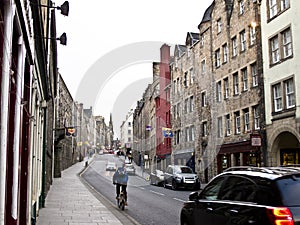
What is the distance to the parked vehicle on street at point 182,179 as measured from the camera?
28328mm

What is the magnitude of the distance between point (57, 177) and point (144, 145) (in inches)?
1371

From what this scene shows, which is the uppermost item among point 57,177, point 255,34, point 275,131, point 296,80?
point 255,34

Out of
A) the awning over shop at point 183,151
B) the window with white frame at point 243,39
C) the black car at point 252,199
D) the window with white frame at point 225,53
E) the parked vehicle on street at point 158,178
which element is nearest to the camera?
the black car at point 252,199

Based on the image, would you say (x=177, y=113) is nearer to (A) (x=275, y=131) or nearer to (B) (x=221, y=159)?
(B) (x=221, y=159)

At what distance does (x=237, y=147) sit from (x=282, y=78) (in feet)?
24.2

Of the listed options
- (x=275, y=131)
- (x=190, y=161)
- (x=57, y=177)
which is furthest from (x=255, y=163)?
(x=57, y=177)

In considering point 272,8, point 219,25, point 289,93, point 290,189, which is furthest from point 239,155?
point 290,189

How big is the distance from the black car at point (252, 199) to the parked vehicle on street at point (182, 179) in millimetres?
21114

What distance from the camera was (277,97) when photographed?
81.4 ft

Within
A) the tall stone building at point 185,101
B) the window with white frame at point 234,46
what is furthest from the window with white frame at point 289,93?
the tall stone building at point 185,101

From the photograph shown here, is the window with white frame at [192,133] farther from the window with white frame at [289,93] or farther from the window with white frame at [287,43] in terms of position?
the window with white frame at [287,43]

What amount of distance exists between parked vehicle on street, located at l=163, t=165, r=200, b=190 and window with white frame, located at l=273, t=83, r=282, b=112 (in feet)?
24.9

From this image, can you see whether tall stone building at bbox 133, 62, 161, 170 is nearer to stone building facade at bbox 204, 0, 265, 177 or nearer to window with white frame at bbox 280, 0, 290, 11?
stone building facade at bbox 204, 0, 265, 177

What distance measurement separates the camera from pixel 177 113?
4688cm
